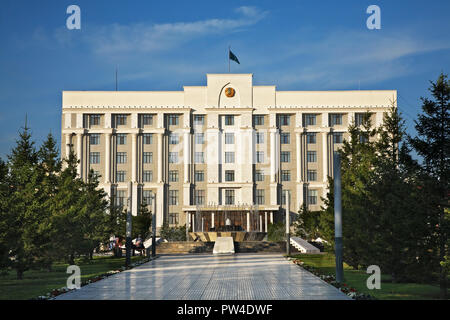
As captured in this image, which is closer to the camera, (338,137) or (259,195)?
(259,195)

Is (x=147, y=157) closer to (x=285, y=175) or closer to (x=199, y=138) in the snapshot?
(x=199, y=138)

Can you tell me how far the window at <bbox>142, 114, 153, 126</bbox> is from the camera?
83.7 m

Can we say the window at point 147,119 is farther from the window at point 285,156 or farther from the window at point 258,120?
the window at point 285,156

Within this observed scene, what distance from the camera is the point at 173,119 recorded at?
3292 inches

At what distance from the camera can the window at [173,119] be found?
3290 inches

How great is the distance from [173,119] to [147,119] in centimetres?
395

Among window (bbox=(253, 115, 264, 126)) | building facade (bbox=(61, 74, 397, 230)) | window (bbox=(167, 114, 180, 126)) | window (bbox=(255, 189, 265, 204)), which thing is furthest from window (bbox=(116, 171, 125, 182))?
window (bbox=(253, 115, 264, 126))

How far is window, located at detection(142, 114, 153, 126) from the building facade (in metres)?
0.17

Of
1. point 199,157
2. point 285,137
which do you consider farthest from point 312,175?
point 199,157

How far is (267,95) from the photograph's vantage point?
83.0 metres

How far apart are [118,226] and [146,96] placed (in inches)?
1430

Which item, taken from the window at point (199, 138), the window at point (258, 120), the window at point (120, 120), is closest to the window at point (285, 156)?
the window at point (258, 120)

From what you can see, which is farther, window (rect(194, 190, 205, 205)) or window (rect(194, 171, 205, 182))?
window (rect(194, 171, 205, 182))

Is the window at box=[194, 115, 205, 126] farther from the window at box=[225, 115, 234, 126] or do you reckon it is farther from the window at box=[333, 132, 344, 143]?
the window at box=[333, 132, 344, 143]
